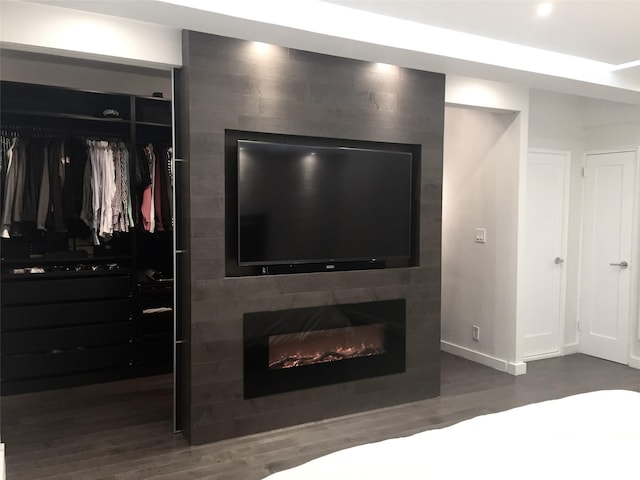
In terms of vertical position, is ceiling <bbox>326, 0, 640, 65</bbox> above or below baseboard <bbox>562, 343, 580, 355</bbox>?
above

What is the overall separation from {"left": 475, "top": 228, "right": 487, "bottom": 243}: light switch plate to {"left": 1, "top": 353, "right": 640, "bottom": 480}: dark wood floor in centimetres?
119

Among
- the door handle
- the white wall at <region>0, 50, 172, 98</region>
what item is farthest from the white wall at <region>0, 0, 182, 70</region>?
the door handle

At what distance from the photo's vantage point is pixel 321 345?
3609 millimetres

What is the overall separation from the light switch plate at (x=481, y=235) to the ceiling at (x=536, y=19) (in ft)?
5.70

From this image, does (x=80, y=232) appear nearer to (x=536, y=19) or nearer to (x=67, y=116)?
(x=67, y=116)

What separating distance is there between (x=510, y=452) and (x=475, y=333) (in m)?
3.46

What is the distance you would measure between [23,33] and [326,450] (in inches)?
114

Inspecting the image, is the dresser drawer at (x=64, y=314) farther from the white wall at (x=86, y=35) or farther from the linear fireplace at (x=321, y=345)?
the white wall at (x=86, y=35)

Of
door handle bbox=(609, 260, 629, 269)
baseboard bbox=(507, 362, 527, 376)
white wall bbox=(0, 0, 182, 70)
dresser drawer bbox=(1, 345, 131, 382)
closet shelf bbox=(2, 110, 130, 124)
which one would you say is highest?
white wall bbox=(0, 0, 182, 70)

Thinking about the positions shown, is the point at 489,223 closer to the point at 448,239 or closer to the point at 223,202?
the point at 448,239

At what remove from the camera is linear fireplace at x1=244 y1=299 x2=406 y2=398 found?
3350 mm

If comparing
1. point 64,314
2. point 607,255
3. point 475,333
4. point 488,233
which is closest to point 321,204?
point 488,233

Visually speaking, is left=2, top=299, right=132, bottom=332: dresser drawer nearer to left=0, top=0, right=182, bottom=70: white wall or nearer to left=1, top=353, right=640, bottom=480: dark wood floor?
left=1, top=353, right=640, bottom=480: dark wood floor

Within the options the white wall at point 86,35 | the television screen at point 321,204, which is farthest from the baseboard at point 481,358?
the white wall at point 86,35
